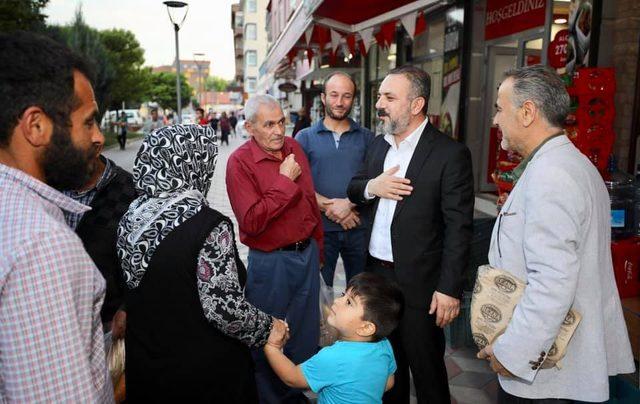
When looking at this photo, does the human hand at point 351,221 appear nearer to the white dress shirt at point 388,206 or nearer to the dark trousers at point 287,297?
the dark trousers at point 287,297

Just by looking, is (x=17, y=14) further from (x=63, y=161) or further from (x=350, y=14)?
(x=63, y=161)

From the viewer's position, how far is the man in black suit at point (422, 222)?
2.36 meters

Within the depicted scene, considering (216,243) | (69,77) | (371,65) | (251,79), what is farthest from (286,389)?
(251,79)

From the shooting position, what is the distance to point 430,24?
8.48 meters

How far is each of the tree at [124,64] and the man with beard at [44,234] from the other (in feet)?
107

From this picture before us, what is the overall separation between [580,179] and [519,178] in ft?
0.84

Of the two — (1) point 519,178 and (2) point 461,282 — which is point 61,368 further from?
(2) point 461,282

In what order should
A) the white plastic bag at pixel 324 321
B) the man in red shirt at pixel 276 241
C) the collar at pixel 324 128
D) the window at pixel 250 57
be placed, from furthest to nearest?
the window at pixel 250 57 → the collar at pixel 324 128 → the white plastic bag at pixel 324 321 → the man in red shirt at pixel 276 241

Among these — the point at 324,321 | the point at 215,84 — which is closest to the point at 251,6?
the point at 324,321

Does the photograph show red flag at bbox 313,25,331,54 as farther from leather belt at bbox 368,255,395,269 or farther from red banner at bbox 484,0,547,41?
leather belt at bbox 368,255,395,269

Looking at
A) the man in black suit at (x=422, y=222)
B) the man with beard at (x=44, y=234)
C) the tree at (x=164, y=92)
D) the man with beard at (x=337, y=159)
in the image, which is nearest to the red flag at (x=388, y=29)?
the man with beard at (x=337, y=159)

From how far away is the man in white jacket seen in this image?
1570mm

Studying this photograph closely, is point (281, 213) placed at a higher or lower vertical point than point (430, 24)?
lower

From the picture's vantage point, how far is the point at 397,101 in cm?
251
